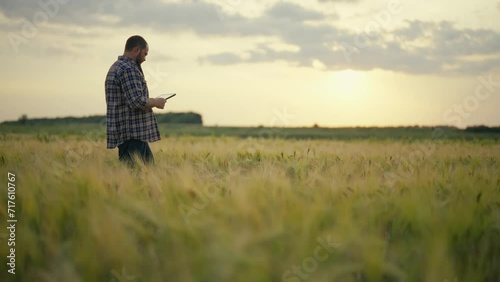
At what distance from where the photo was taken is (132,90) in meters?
5.78

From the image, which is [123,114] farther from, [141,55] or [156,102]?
[141,55]

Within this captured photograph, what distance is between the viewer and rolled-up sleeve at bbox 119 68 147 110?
5.76 meters

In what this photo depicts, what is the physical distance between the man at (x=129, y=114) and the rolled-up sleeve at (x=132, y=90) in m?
0.05

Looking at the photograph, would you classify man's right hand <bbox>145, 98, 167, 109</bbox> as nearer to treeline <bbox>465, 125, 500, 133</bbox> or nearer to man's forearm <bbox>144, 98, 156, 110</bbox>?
man's forearm <bbox>144, 98, 156, 110</bbox>

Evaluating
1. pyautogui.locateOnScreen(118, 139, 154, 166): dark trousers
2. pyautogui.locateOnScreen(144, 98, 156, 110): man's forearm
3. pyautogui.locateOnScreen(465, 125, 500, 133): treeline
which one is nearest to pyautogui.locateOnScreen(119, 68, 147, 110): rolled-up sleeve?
pyautogui.locateOnScreen(144, 98, 156, 110): man's forearm

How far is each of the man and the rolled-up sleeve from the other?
53mm

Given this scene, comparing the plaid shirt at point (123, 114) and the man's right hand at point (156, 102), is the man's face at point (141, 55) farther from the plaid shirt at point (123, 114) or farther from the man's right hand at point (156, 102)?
the man's right hand at point (156, 102)

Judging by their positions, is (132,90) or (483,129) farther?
(483,129)

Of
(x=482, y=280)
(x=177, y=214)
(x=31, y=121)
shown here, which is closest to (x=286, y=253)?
(x=177, y=214)

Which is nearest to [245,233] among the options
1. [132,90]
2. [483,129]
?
[132,90]

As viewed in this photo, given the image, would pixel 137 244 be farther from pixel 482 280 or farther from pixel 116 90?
pixel 116 90

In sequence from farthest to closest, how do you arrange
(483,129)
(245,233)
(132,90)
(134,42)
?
1. (483,129)
2. (134,42)
3. (132,90)
4. (245,233)

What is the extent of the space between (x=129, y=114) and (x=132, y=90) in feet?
1.25

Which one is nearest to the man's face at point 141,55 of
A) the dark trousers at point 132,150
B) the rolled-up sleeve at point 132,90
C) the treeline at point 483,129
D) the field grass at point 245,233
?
the rolled-up sleeve at point 132,90
